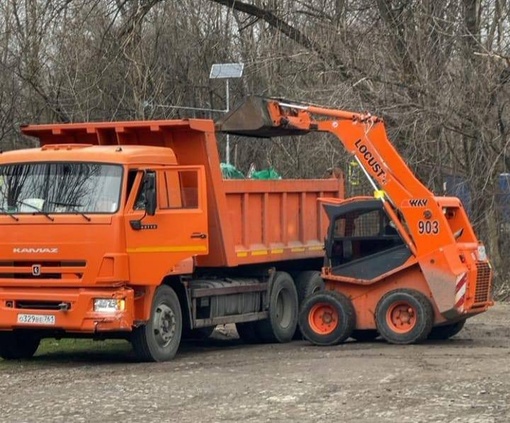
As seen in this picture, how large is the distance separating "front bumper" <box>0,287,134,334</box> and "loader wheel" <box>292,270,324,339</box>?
14.9 feet

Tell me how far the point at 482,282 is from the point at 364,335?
194cm

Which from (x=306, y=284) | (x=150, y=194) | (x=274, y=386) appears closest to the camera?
(x=274, y=386)

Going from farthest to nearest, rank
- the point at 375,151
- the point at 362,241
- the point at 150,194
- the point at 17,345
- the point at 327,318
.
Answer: the point at 362,241, the point at 327,318, the point at 375,151, the point at 17,345, the point at 150,194

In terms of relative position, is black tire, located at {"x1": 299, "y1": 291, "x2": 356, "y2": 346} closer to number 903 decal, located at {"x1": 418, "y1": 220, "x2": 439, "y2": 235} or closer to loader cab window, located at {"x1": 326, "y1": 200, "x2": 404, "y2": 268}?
loader cab window, located at {"x1": 326, "y1": 200, "x2": 404, "y2": 268}

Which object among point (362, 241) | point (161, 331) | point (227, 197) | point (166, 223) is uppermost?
point (227, 197)

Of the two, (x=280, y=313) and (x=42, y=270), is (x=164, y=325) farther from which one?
(x=280, y=313)

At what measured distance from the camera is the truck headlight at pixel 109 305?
42.3 feet

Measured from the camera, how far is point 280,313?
54.6 feet

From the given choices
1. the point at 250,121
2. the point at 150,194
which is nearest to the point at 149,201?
the point at 150,194

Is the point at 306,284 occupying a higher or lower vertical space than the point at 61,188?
lower

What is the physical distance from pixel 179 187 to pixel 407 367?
3588 millimetres

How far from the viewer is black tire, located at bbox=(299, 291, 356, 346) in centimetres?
1488

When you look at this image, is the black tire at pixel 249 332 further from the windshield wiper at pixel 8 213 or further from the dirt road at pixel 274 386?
the windshield wiper at pixel 8 213

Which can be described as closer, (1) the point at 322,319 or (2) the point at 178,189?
(2) the point at 178,189
